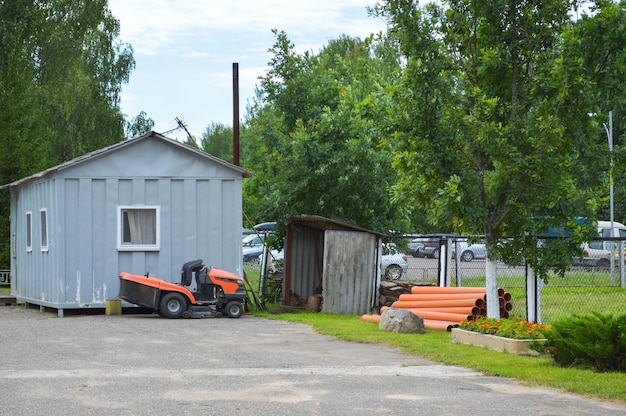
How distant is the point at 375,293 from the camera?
898 inches

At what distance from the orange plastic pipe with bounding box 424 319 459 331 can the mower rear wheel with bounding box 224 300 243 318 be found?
4.40 meters

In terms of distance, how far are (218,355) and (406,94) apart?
17.2 ft

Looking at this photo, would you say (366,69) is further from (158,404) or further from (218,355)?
(158,404)

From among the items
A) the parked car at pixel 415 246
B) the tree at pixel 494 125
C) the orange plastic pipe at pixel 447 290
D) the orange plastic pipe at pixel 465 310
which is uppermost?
the tree at pixel 494 125

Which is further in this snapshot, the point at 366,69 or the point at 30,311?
the point at 366,69

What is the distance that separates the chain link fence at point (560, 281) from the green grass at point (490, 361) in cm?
260

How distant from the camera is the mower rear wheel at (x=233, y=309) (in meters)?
21.2

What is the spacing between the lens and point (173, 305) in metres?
20.8

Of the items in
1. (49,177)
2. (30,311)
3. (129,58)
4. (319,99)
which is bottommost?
(30,311)

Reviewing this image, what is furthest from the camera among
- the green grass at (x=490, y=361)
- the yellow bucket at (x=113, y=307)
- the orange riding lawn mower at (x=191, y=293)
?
Answer: the yellow bucket at (x=113, y=307)

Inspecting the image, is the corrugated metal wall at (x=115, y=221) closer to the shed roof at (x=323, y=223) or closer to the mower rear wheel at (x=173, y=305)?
the mower rear wheel at (x=173, y=305)

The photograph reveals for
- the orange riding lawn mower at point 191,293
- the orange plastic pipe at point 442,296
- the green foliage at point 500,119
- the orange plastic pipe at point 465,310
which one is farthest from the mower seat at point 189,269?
the green foliage at point 500,119

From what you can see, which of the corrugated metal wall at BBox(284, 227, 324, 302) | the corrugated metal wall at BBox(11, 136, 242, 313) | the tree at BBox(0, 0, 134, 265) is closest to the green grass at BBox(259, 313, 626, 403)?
the corrugated metal wall at BBox(11, 136, 242, 313)

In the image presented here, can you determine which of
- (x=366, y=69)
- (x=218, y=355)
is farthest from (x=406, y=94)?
(x=366, y=69)
